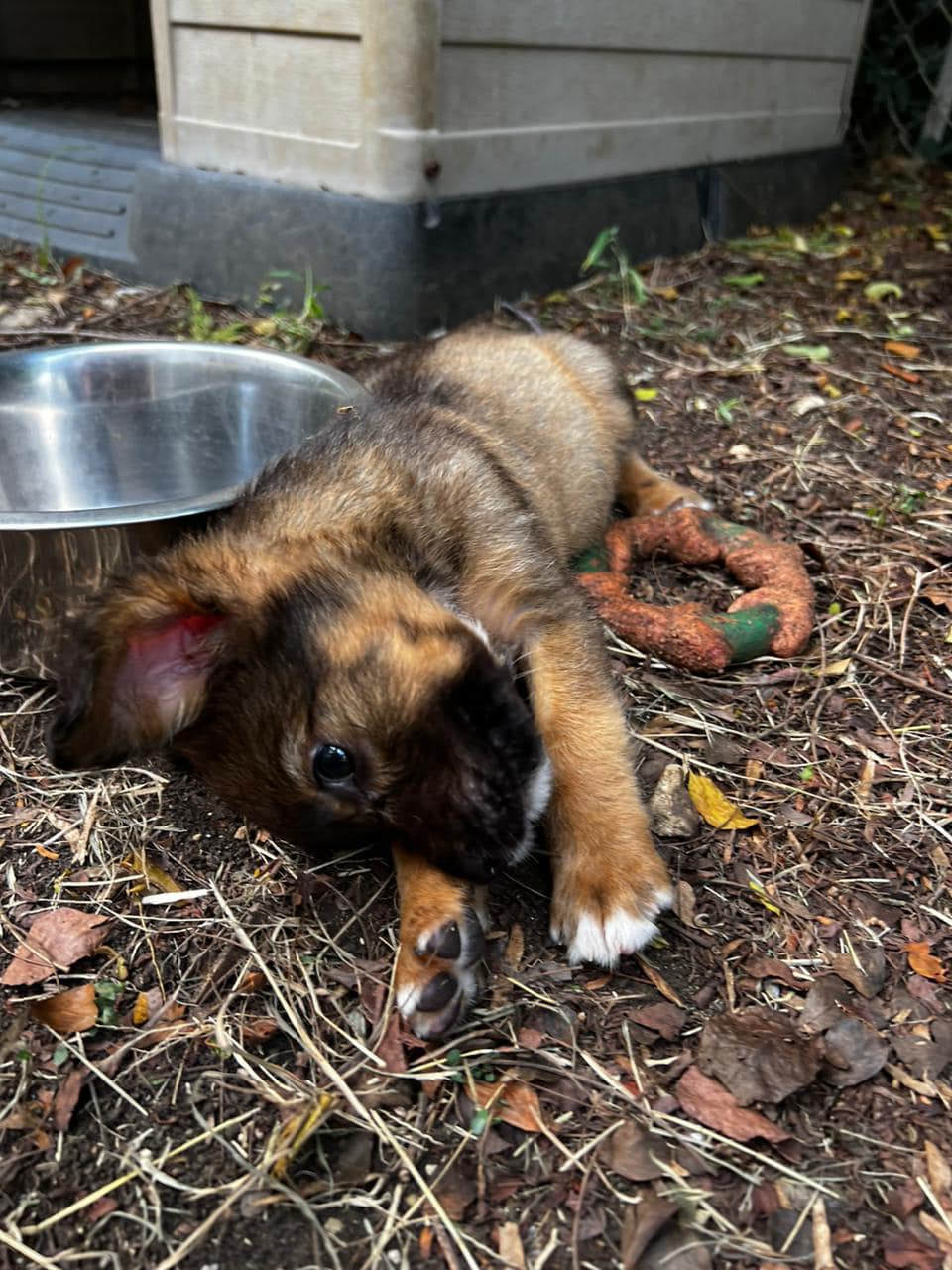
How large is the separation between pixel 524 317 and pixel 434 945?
12.2ft

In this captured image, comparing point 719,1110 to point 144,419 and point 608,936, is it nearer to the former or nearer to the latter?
point 608,936

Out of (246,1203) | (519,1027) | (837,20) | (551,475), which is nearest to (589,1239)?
(519,1027)

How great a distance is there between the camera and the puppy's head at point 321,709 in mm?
2268

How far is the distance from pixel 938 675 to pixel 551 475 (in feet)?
4.82

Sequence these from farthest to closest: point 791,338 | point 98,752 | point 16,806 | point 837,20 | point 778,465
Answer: point 837,20
point 791,338
point 778,465
point 16,806
point 98,752

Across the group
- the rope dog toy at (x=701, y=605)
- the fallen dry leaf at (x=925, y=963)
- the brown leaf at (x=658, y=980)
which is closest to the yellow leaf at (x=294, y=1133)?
the brown leaf at (x=658, y=980)

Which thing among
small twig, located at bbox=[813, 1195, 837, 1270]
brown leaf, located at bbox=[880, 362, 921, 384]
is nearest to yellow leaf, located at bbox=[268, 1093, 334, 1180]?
small twig, located at bbox=[813, 1195, 837, 1270]

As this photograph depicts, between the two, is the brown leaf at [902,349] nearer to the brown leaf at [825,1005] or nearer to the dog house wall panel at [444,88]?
the dog house wall panel at [444,88]

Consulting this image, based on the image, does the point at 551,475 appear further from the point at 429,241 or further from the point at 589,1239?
the point at 589,1239

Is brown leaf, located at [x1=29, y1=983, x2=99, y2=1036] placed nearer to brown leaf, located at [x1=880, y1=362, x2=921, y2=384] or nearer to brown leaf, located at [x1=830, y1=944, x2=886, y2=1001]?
brown leaf, located at [x1=830, y1=944, x2=886, y2=1001]

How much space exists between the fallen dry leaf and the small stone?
23.2 inches

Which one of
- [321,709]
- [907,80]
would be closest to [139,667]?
[321,709]

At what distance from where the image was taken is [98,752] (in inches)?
91.7

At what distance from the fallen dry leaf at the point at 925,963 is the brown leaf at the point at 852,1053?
228mm
